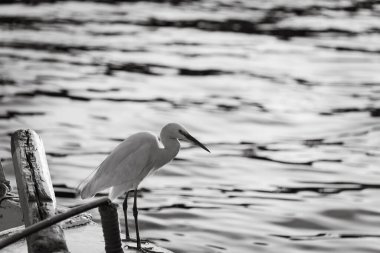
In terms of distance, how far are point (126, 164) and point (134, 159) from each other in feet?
0.26

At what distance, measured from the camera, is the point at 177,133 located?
7.33m

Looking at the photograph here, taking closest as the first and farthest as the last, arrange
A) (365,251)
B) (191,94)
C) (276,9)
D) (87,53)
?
(365,251) → (191,94) → (87,53) → (276,9)

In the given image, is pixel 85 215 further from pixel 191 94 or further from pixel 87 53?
pixel 87 53

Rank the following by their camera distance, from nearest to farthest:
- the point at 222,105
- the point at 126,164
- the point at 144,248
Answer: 1. the point at 144,248
2. the point at 126,164
3. the point at 222,105

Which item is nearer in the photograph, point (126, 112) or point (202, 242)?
point (202, 242)

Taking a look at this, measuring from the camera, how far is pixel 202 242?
9945mm

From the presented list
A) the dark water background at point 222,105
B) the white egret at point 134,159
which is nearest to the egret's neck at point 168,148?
the white egret at point 134,159

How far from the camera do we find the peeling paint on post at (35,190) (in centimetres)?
514

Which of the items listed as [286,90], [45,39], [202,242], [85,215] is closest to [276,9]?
[45,39]

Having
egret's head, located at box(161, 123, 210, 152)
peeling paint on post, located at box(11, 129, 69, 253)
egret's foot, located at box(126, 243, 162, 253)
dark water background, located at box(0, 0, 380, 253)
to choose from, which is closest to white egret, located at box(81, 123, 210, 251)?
egret's head, located at box(161, 123, 210, 152)

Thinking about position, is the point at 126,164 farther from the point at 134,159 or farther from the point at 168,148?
the point at 168,148

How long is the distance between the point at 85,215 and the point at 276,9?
1919 cm

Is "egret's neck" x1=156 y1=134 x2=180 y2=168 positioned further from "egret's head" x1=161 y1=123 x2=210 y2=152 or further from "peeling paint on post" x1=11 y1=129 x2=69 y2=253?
"peeling paint on post" x1=11 y1=129 x2=69 y2=253

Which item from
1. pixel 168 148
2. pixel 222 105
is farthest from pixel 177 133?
pixel 222 105
